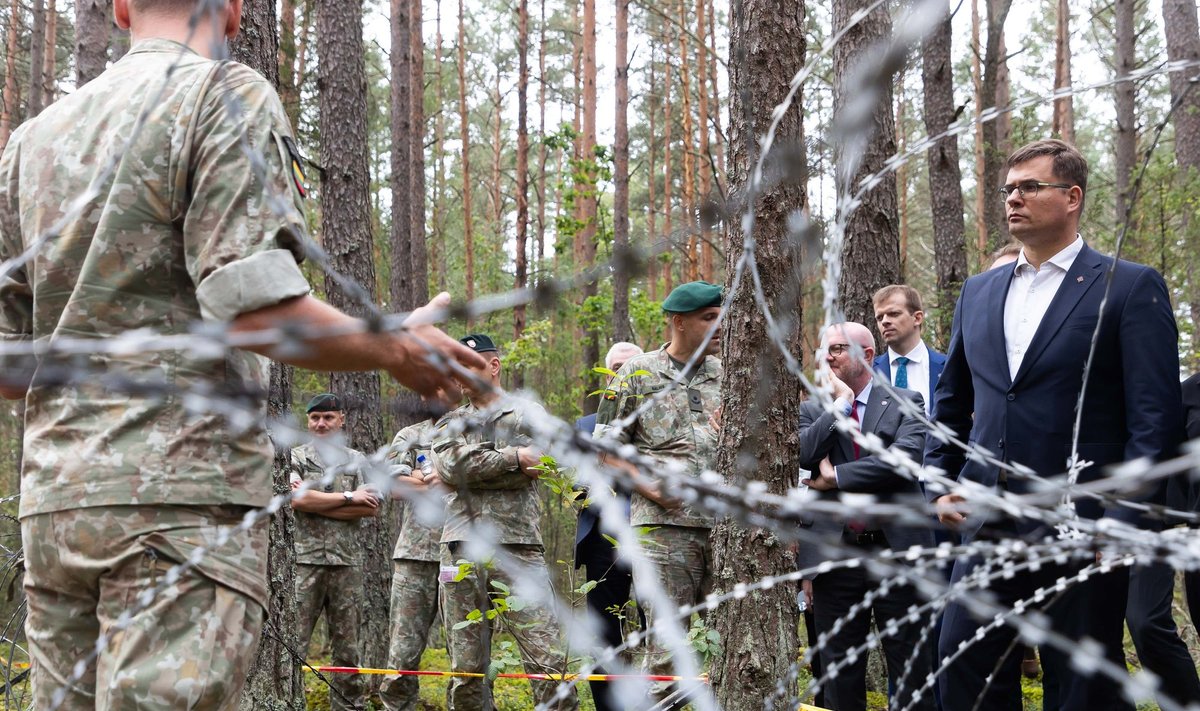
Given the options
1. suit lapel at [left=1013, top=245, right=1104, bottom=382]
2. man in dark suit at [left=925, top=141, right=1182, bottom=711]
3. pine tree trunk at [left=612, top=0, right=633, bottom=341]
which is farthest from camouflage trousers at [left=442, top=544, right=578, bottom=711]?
pine tree trunk at [left=612, top=0, right=633, bottom=341]

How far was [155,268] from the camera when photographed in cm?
206

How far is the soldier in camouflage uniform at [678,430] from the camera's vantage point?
516cm

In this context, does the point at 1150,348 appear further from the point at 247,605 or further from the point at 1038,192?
the point at 247,605

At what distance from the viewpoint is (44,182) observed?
2135mm

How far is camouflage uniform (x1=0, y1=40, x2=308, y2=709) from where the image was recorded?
6.34 ft

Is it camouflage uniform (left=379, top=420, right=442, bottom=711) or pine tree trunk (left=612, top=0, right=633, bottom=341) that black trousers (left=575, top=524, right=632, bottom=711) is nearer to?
camouflage uniform (left=379, top=420, right=442, bottom=711)

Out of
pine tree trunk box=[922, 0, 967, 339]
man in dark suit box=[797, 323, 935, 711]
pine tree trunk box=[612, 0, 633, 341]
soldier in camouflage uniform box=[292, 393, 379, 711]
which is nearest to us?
man in dark suit box=[797, 323, 935, 711]

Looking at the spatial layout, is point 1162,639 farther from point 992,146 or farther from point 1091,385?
point 992,146

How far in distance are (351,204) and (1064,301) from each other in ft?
21.8

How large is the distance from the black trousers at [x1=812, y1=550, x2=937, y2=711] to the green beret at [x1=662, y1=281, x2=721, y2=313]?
147 centimetres

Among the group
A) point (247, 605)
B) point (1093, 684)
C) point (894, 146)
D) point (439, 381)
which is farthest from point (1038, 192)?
point (894, 146)

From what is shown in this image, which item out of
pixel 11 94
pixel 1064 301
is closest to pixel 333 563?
pixel 1064 301

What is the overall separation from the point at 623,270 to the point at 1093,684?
2.50m

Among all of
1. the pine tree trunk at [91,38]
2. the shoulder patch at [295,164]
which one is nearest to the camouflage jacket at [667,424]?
the shoulder patch at [295,164]
